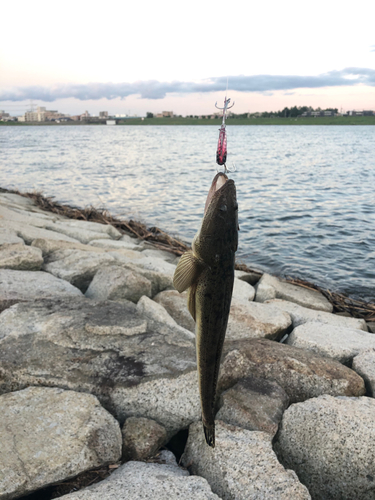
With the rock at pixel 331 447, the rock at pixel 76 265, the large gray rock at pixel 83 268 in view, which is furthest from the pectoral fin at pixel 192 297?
the rock at pixel 76 265

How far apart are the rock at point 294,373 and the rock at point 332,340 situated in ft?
1.95

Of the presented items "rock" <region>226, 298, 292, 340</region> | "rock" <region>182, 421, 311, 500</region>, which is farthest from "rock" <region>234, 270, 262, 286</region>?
"rock" <region>182, 421, 311, 500</region>

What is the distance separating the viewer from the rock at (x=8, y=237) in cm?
702

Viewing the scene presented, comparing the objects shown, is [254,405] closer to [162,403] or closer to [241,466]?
[241,466]

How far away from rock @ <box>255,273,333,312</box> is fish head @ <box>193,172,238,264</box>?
17.2 ft

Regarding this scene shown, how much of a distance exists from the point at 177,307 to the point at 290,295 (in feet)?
10.0

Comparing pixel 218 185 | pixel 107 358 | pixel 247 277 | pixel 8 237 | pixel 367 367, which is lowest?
pixel 247 277

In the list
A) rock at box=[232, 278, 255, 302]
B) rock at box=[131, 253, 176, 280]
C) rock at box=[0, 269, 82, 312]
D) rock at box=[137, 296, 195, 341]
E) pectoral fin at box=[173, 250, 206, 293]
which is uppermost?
pectoral fin at box=[173, 250, 206, 293]

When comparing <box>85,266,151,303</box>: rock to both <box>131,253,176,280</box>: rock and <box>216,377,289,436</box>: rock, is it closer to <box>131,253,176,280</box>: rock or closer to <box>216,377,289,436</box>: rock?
<box>131,253,176,280</box>: rock

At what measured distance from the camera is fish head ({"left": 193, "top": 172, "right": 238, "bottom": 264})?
90.4 inches

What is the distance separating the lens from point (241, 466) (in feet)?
10.1

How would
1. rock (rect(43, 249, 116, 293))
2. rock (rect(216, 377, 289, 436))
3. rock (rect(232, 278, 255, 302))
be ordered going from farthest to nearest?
rock (rect(232, 278, 255, 302)), rock (rect(43, 249, 116, 293)), rock (rect(216, 377, 289, 436))

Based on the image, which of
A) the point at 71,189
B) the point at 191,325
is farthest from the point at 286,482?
the point at 71,189

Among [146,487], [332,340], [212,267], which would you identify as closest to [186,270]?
[212,267]
